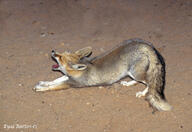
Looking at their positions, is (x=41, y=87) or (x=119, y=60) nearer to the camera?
(x=119, y=60)

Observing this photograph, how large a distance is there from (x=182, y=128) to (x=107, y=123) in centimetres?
144

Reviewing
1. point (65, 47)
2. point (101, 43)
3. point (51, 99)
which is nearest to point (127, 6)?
point (101, 43)

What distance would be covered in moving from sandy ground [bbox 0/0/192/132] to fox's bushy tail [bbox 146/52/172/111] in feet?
0.57

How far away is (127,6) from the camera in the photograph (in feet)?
32.6

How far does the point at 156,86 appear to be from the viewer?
6.19 m

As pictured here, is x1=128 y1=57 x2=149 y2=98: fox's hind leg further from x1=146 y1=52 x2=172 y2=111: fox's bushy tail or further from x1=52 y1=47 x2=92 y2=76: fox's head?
x1=52 y1=47 x2=92 y2=76: fox's head

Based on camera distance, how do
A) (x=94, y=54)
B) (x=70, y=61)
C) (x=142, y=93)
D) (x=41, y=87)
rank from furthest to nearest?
(x=94, y=54) < (x=41, y=87) < (x=142, y=93) < (x=70, y=61)

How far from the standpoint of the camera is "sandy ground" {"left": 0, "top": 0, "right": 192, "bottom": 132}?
5.98 metres

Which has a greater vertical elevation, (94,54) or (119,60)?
(119,60)

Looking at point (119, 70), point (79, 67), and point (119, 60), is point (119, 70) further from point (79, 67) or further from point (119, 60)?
point (79, 67)

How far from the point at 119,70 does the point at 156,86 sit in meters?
0.87

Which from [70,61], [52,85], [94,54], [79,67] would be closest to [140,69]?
[79,67]

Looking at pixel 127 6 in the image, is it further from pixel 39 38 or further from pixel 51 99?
pixel 51 99

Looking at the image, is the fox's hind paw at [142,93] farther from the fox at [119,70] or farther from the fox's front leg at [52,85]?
the fox's front leg at [52,85]
